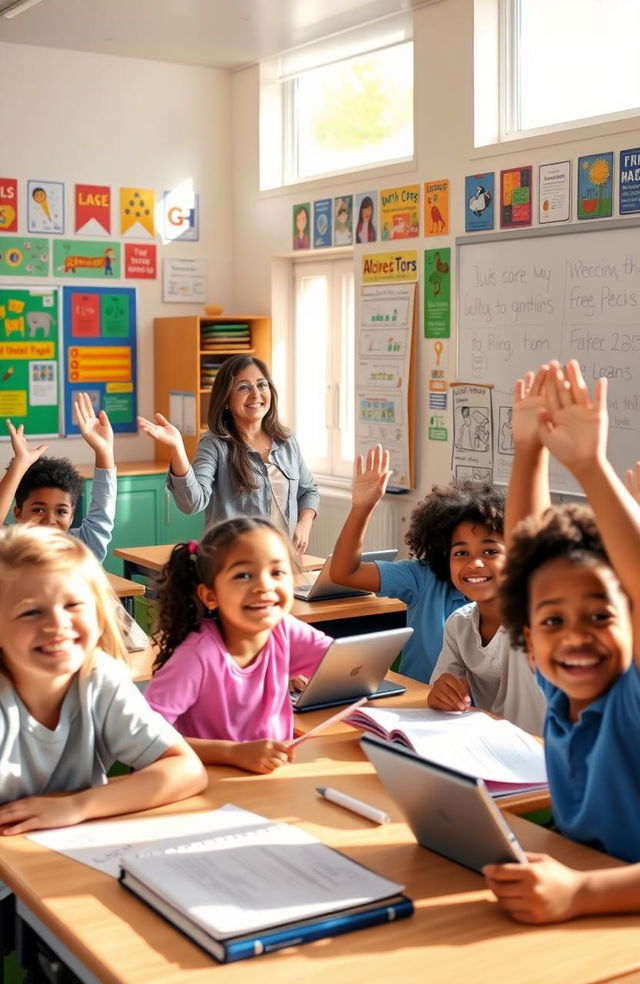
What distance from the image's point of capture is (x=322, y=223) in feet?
21.4

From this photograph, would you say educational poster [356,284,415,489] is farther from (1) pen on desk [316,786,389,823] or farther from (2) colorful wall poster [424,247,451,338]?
(1) pen on desk [316,786,389,823]

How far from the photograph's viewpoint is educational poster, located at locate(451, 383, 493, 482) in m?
5.44

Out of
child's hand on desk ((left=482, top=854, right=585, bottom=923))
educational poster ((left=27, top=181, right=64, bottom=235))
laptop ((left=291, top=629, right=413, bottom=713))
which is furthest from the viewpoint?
educational poster ((left=27, top=181, right=64, bottom=235))

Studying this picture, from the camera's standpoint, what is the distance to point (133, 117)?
6.88 metres

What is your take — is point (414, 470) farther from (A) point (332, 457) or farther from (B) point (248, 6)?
(B) point (248, 6)

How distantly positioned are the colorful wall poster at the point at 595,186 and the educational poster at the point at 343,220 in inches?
66.8

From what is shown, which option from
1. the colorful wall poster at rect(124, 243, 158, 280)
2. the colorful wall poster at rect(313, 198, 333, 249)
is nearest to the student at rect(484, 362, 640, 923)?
the colorful wall poster at rect(313, 198, 333, 249)

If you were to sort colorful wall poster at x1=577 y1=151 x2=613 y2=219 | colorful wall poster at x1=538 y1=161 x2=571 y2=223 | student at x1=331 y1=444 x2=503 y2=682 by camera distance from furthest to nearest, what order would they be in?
colorful wall poster at x1=538 y1=161 x2=571 y2=223
colorful wall poster at x1=577 y1=151 x2=613 y2=219
student at x1=331 y1=444 x2=503 y2=682

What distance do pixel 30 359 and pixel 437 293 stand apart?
239 centimetres

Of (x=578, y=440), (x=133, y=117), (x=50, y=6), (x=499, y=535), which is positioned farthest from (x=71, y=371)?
(x=578, y=440)

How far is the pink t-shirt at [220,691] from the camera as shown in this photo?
2.24 meters

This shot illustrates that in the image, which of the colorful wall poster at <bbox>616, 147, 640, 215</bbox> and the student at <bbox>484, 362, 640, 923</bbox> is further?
the colorful wall poster at <bbox>616, 147, 640, 215</bbox>

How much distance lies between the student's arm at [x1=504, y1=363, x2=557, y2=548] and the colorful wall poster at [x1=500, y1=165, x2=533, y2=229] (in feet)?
11.1

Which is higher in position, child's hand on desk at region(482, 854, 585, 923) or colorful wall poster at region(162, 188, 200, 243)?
colorful wall poster at region(162, 188, 200, 243)
